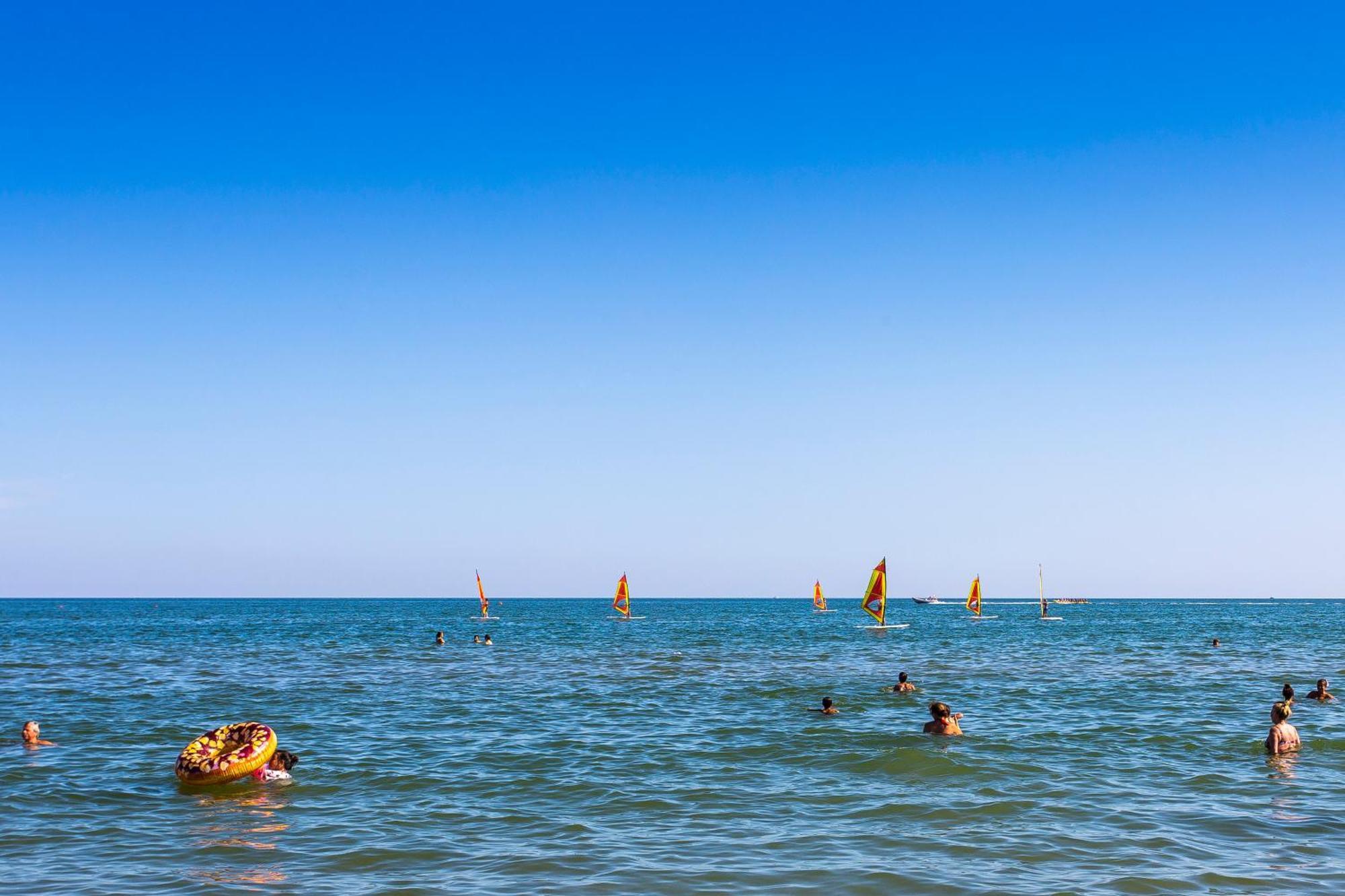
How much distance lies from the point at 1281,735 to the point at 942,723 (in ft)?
23.4

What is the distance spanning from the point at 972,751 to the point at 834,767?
3.62 m

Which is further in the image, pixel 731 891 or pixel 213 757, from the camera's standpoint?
pixel 213 757

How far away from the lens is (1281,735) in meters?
22.5

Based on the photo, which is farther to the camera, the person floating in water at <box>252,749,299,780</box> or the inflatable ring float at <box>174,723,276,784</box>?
the person floating in water at <box>252,749,299,780</box>

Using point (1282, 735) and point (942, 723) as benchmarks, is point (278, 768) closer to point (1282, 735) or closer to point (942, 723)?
point (942, 723)

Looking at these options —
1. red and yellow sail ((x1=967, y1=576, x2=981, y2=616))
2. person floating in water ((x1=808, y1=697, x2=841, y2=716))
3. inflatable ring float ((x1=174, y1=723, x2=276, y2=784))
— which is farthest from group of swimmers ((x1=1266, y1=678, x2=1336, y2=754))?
red and yellow sail ((x1=967, y1=576, x2=981, y2=616))

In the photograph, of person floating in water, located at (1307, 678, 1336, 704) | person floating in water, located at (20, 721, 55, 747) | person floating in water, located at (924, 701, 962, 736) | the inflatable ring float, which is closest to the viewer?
the inflatable ring float

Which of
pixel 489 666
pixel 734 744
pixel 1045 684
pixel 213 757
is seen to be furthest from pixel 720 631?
pixel 213 757

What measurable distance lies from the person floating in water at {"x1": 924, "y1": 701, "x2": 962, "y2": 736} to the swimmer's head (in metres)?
14.3

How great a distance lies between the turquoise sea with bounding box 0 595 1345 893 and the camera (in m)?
14.2

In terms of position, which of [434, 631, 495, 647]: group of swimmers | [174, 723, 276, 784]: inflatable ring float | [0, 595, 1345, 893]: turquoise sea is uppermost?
[174, 723, 276, 784]: inflatable ring float

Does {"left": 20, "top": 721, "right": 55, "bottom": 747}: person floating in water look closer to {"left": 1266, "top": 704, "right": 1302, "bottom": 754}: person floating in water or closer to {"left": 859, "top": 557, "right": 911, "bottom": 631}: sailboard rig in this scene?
{"left": 1266, "top": 704, "right": 1302, "bottom": 754}: person floating in water

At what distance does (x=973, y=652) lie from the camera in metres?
59.0

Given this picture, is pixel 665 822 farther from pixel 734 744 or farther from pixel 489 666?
pixel 489 666
